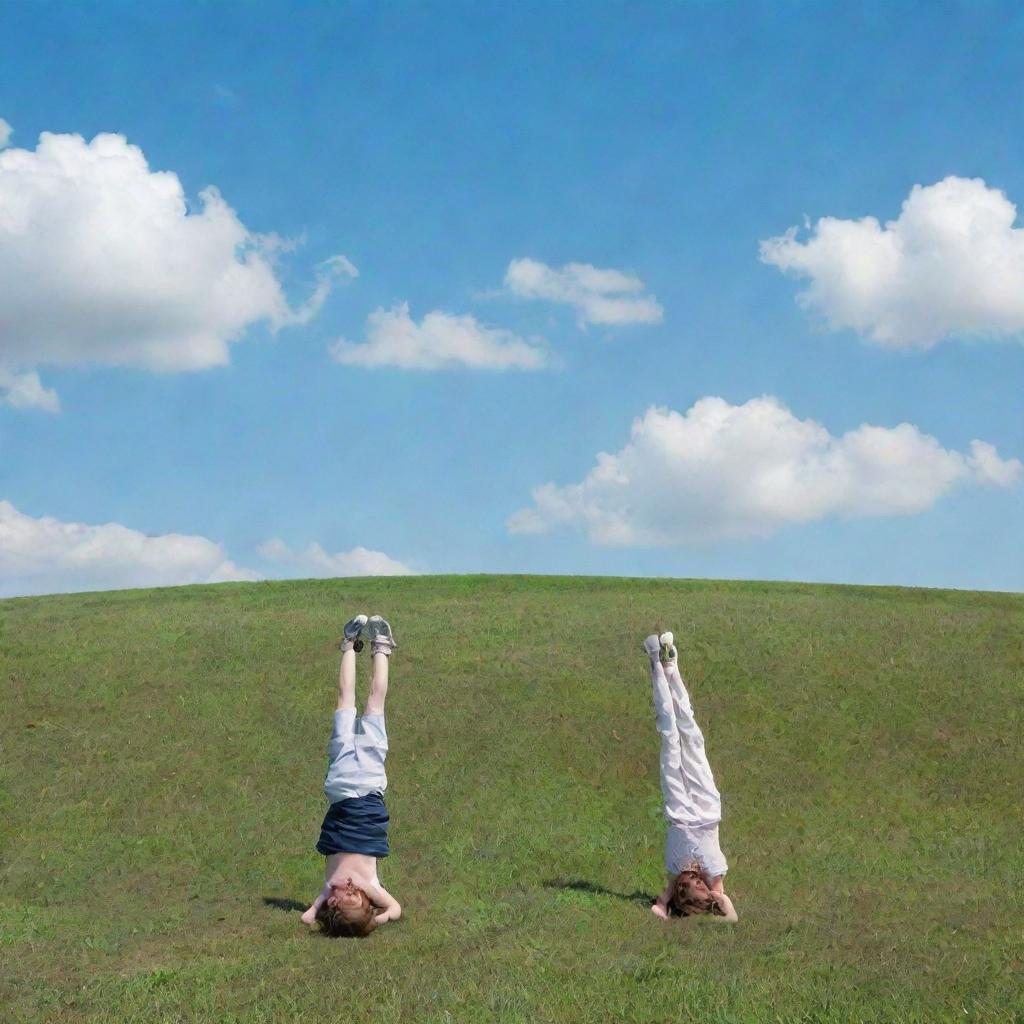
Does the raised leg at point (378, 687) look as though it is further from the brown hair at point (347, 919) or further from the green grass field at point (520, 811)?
the green grass field at point (520, 811)

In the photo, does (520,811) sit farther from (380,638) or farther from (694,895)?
(380,638)

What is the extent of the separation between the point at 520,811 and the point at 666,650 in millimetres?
6307

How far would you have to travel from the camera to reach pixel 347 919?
12688mm

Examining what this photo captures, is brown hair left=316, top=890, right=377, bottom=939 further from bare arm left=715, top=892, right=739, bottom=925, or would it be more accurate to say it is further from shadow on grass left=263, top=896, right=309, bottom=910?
bare arm left=715, top=892, right=739, bottom=925

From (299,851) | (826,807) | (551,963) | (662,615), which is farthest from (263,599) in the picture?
(551,963)

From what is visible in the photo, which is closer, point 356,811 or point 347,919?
Answer: point 347,919

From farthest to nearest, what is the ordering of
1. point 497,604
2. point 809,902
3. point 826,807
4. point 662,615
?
point 497,604 → point 662,615 → point 826,807 → point 809,902

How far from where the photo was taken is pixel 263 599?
1452 inches

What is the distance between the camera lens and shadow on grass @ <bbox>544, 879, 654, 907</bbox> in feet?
50.2

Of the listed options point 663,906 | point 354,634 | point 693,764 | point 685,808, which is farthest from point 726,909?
point 354,634

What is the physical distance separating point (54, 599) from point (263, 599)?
32.8ft

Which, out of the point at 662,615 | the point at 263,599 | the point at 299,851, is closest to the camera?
the point at 299,851

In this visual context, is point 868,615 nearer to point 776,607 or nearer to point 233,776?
point 776,607

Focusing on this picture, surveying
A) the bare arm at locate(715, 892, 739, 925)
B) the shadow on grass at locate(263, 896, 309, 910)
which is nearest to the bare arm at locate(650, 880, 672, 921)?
the bare arm at locate(715, 892, 739, 925)
